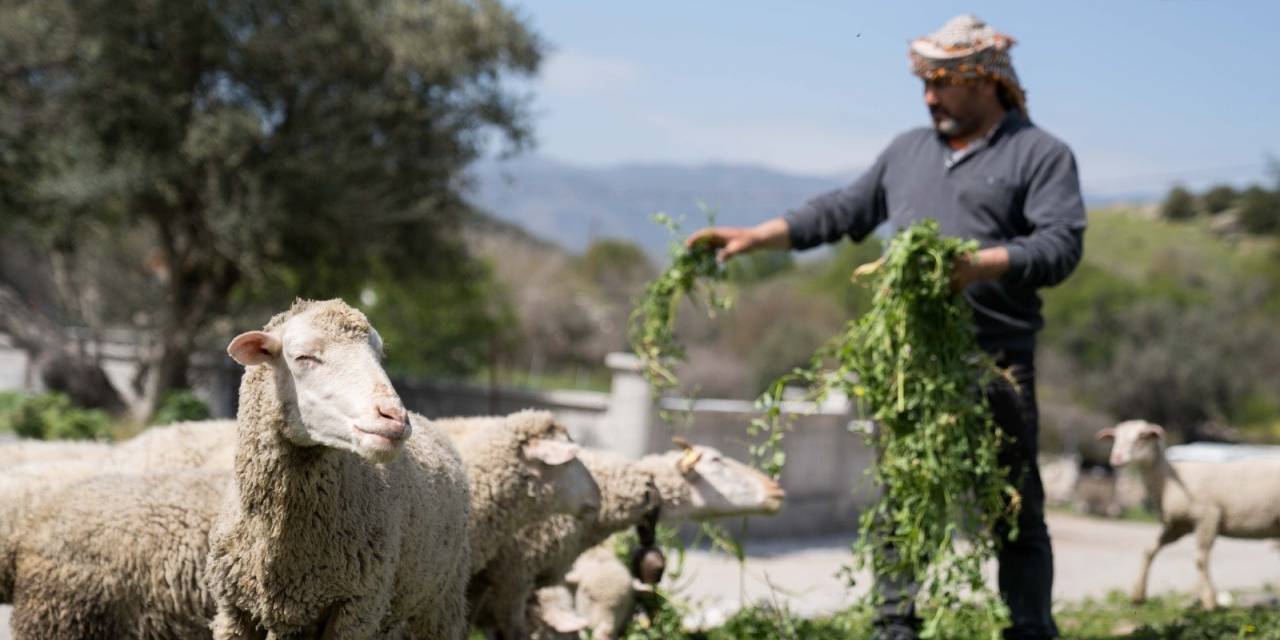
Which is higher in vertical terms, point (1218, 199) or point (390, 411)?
point (1218, 199)

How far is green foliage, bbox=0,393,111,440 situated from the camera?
1142 cm

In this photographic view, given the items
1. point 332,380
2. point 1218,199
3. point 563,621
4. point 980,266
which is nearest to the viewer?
point 332,380

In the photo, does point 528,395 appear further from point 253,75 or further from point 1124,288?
point 1124,288

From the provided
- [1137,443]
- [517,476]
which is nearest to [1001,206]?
[517,476]

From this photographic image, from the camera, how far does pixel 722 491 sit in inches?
235

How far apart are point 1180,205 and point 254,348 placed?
280 feet

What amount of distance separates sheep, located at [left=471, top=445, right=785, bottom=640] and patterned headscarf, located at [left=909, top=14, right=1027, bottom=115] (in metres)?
2.09

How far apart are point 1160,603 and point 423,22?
1330 centimetres

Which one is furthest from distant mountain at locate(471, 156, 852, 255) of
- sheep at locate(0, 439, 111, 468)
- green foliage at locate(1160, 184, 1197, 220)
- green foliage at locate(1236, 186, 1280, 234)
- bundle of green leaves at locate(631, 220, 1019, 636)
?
green foliage at locate(1160, 184, 1197, 220)

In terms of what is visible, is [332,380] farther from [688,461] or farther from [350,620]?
[688,461]

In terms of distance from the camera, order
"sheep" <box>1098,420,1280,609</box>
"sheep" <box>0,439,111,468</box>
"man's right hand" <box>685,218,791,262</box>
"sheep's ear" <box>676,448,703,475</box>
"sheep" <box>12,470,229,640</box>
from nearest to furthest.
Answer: "sheep" <box>12,470,229,640</box>, "sheep" <box>0,439,111,468</box>, "man's right hand" <box>685,218,791,262</box>, "sheep's ear" <box>676,448,703,475</box>, "sheep" <box>1098,420,1280,609</box>

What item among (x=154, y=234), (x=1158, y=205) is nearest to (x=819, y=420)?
(x=154, y=234)

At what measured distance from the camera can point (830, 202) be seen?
5945 mm

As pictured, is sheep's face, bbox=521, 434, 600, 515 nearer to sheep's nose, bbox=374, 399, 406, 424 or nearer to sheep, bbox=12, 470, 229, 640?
sheep, bbox=12, 470, 229, 640
